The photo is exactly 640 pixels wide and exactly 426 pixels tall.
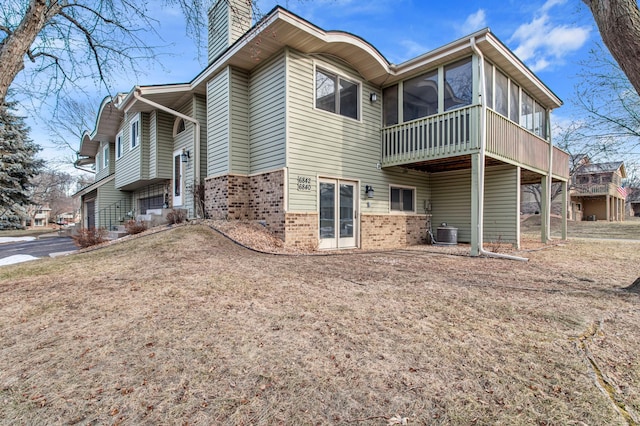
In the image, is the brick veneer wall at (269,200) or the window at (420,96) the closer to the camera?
the brick veneer wall at (269,200)

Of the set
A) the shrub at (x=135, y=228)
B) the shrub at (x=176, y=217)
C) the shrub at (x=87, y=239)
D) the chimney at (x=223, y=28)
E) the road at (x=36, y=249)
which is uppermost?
the chimney at (x=223, y=28)

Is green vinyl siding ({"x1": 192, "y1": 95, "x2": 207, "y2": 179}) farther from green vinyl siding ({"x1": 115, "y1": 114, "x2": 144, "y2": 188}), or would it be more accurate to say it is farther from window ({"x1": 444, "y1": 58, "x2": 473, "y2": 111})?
window ({"x1": 444, "y1": 58, "x2": 473, "y2": 111})

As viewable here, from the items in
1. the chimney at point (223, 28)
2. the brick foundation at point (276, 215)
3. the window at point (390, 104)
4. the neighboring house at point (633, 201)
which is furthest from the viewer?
the neighboring house at point (633, 201)

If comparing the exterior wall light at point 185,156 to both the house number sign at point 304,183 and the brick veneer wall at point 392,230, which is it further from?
the brick veneer wall at point 392,230

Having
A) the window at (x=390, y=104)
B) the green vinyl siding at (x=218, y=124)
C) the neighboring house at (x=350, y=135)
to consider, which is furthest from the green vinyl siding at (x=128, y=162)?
the window at (x=390, y=104)

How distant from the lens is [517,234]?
9484mm

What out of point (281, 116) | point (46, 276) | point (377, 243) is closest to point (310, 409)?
point (46, 276)

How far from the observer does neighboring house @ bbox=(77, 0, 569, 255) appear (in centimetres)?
799

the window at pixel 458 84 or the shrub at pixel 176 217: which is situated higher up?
the window at pixel 458 84

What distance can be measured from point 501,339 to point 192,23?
295 inches

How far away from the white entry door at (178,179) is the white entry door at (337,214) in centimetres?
565

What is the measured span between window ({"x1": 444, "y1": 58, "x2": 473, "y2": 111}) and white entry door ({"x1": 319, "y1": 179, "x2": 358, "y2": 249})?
3.35 metres

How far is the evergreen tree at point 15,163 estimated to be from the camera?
19.7m

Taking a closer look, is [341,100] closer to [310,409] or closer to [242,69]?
[242,69]
